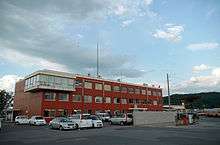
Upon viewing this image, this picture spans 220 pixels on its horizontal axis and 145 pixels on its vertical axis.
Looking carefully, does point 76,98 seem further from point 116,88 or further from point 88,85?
point 116,88

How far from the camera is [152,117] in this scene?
43.8 m

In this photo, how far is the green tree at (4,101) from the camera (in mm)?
71312

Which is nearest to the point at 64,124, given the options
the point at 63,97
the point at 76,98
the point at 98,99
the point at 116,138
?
the point at 116,138

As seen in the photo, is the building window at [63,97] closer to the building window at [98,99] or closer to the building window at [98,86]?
the building window at [98,99]

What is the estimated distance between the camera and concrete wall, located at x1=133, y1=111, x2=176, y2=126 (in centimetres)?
4091

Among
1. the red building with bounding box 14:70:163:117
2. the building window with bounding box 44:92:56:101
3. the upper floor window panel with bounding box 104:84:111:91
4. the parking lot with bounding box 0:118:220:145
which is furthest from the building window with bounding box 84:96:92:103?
the parking lot with bounding box 0:118:220:145

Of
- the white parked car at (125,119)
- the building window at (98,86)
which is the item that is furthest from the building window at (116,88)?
the white parked car at (125,119)

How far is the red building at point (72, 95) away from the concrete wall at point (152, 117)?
20199 mm

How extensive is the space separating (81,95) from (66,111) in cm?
558

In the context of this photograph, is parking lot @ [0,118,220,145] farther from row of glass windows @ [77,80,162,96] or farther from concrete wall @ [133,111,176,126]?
row of glass windows @ [77,80,162,96]

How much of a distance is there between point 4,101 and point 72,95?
1074 inches

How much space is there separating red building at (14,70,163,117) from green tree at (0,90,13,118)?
5.14m

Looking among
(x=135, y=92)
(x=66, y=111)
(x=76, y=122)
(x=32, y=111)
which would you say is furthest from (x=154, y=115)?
(x=135, y=92)

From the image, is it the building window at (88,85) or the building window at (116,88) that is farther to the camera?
the building window at (116,88)
